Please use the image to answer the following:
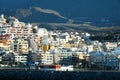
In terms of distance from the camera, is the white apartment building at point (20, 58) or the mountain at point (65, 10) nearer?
Answer: the white apartment building at point (20, 58)

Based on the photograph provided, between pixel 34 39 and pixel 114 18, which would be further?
pixel 114 18

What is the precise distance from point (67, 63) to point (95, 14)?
8706cm

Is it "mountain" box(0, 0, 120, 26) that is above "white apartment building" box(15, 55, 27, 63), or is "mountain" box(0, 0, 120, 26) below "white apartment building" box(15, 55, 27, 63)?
above

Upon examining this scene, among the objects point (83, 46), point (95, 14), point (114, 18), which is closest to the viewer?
point (83, 46)

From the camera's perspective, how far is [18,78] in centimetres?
4934

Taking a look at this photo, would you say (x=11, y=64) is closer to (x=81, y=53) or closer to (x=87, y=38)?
(x=81, y=53)

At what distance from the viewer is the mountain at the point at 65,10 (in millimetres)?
146875

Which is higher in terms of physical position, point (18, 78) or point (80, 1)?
point (80, 1)

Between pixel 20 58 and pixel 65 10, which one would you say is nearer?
pixel 20 58

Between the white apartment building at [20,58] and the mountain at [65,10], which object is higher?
the mountain at [65,10]

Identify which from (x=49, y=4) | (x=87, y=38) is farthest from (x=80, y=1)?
(x=87, y=38)

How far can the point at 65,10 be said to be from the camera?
550 feet

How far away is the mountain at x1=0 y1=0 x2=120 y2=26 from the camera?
482 feet

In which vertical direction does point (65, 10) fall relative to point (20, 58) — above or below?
above
